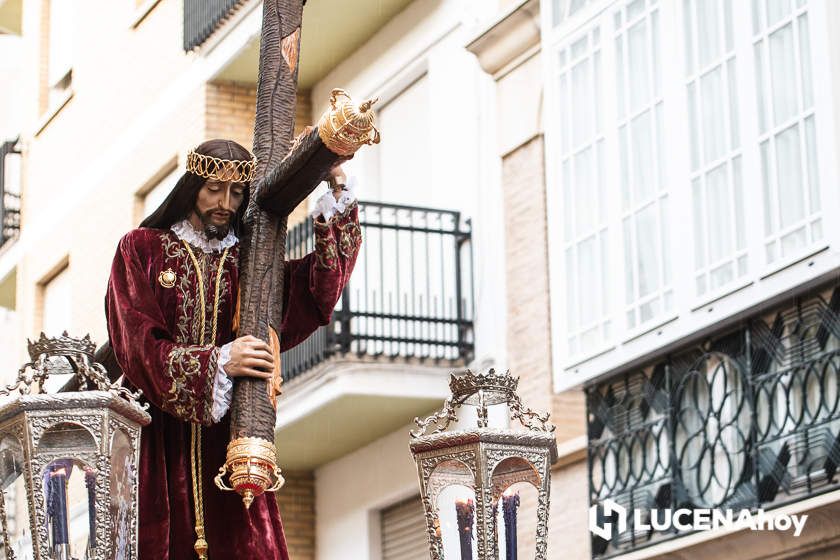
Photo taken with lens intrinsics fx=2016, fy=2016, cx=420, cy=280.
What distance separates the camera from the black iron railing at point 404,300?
49.5 ft

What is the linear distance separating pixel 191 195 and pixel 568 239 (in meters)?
7.89

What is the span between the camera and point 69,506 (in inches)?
189

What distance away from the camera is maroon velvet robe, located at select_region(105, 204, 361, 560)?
17.0 ft

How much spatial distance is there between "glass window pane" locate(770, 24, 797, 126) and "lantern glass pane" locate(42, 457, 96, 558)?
6.88 m

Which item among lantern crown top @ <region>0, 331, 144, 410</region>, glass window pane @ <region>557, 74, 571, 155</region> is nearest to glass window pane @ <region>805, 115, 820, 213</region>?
glass window pane @ <region>557, 74, 571, 155</region>

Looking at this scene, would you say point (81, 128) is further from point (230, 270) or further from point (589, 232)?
point (230, 270)

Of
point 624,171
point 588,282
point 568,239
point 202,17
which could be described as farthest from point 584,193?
point 202,17

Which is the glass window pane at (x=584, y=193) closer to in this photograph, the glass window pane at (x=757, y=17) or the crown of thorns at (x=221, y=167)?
the glass window pane at (x=757, y=17)

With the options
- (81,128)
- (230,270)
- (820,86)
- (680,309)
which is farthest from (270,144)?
(81,128)

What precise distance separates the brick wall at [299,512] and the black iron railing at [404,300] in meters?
2.19

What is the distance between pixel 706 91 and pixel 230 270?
6.78 m

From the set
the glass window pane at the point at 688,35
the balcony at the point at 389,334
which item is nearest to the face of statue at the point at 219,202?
the glass window pane at the point at 688,35

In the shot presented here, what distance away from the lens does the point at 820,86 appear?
1063 centimetres

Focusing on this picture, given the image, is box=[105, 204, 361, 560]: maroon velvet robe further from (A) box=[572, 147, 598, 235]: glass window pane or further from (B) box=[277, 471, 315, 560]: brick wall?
(B) box=[277, 471, 315, 560]: brick wall
